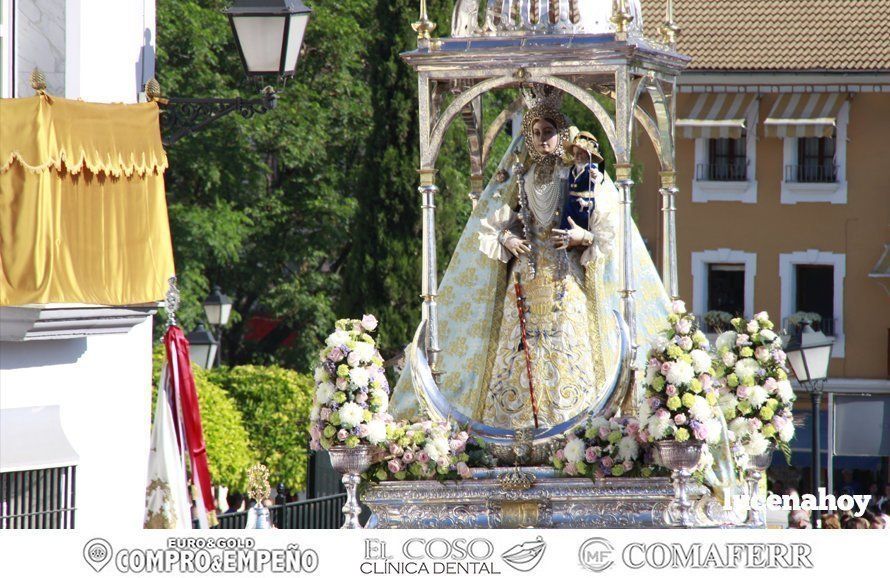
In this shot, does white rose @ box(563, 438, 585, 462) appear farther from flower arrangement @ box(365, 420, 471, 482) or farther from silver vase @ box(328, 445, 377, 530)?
silver vase @ box(328, 445, 377, 530)

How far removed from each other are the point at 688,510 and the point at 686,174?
2297 cm

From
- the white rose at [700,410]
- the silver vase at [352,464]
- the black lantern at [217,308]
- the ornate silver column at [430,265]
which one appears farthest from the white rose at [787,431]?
the black lantern at [217,308]

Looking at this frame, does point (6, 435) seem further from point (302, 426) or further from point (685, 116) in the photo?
point (685, 116)

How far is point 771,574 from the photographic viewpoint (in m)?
11.3

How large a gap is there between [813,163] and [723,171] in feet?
4.74

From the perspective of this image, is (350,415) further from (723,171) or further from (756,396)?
(723,171)

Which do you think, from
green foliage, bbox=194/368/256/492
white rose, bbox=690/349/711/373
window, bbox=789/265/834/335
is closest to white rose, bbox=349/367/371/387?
white rose, bbox=690/349/711/373

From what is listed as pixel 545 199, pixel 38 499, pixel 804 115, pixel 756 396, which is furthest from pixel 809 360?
pixel 804 115

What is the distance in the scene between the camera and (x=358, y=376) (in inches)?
534

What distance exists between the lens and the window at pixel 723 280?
3541 cm

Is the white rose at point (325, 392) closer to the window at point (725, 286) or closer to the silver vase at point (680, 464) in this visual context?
the silver vase at point (680, 464)

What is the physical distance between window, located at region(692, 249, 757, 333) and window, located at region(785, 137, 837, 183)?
57.7 inches

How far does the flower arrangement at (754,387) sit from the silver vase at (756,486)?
3.7 inches

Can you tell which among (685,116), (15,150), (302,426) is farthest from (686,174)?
(15,150)
